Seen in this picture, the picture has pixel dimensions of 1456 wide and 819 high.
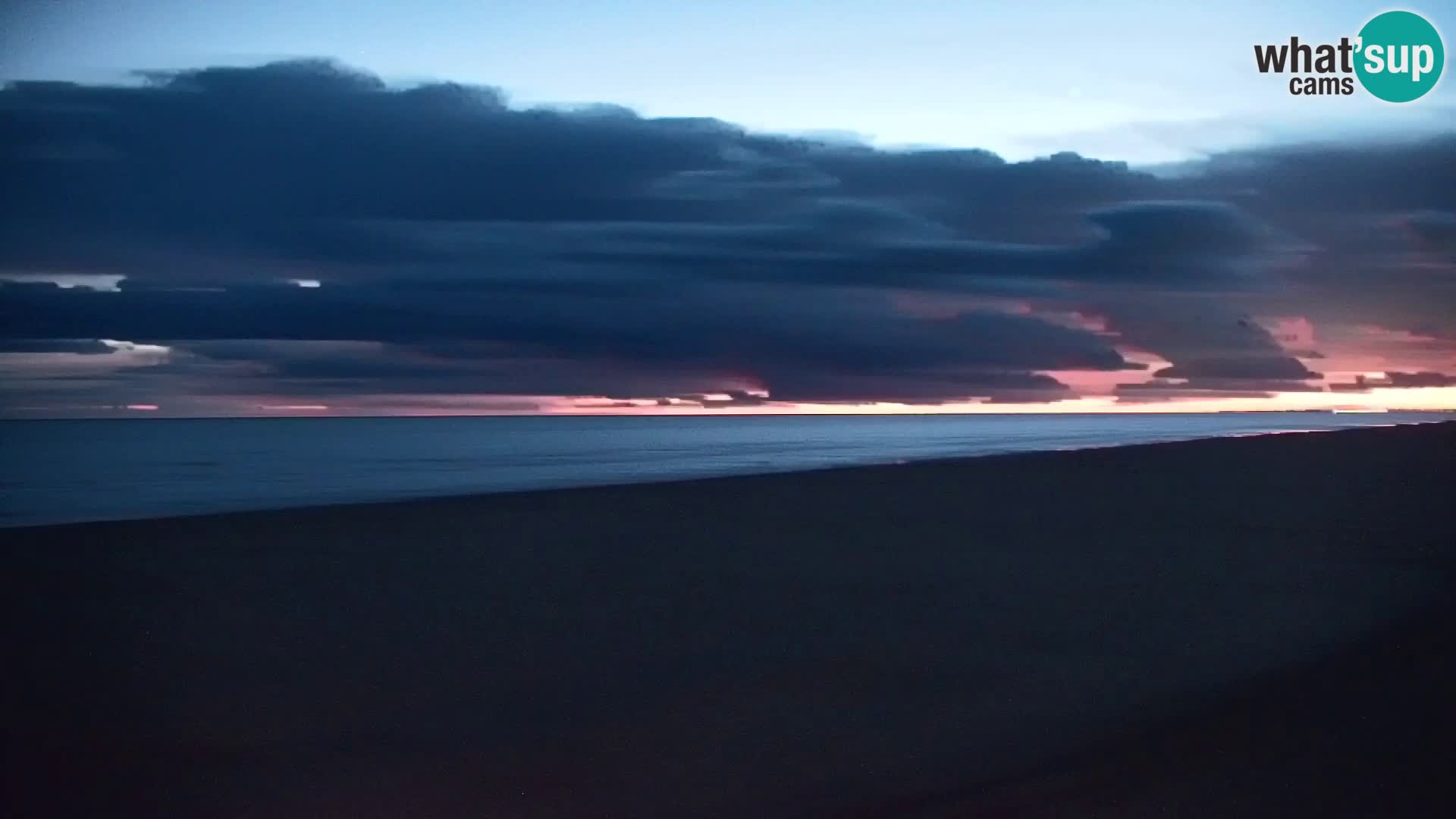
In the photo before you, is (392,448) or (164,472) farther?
(392,448)

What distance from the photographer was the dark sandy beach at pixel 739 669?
18.4 feet

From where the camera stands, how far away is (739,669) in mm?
8453

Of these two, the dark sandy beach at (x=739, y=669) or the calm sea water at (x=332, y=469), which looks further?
the calm sea water at (x=332, y=469)

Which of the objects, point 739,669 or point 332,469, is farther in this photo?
point 332,469

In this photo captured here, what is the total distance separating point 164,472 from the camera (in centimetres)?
4206

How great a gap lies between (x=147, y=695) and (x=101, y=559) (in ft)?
23.7

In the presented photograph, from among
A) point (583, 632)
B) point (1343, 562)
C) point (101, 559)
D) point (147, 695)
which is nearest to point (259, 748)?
point (147, 695)

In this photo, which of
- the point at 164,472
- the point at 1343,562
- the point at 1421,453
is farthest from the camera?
the point at 164,472

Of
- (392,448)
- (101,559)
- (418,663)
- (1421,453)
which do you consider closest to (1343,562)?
(418,663)

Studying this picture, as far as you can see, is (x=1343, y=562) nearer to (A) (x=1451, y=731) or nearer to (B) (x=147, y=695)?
(A) (x=1451, y=731)

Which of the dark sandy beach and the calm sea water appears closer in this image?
the dark sandy beach

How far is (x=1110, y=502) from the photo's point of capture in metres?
19.7

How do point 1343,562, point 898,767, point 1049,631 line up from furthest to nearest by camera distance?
1. point 1343,562
2. point 1049,631
3. point 898,767

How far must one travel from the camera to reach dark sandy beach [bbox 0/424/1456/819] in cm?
562
